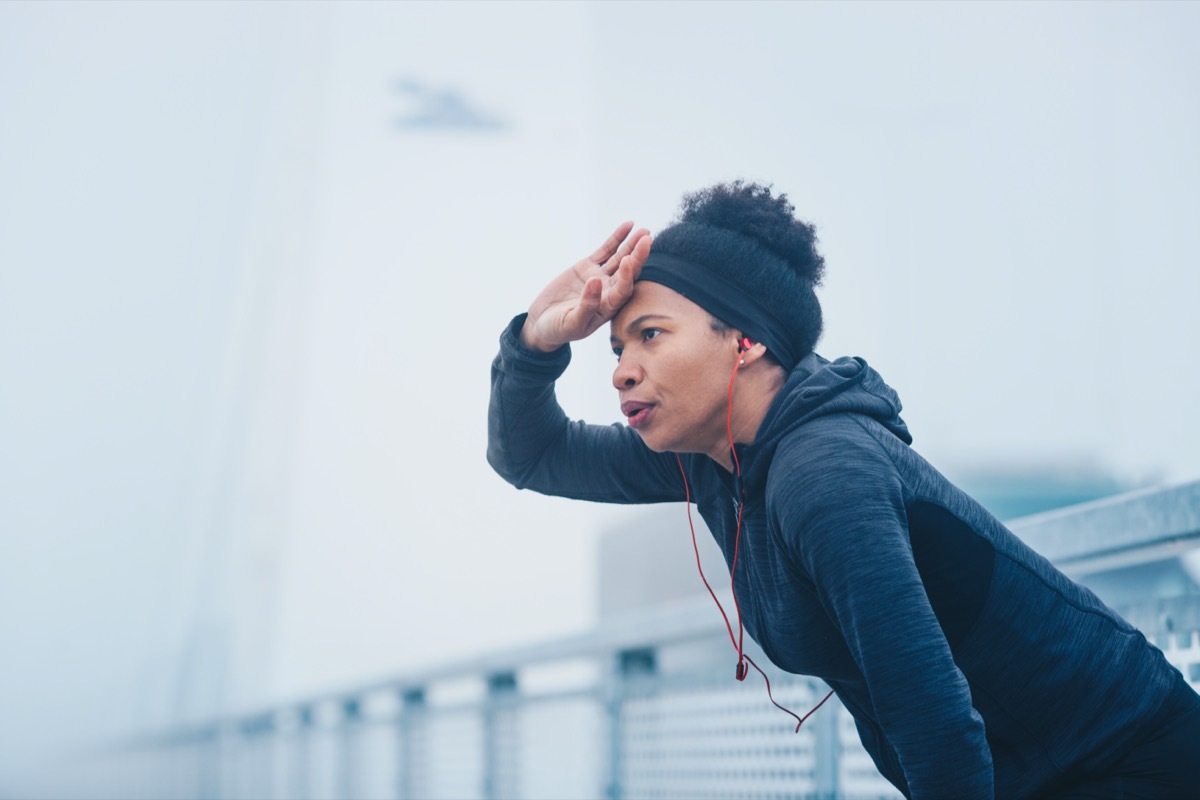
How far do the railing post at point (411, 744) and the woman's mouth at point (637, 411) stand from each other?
8.97 feet

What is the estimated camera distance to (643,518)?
17.9 ft

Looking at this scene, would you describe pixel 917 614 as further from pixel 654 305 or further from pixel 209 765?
pixel 209 765

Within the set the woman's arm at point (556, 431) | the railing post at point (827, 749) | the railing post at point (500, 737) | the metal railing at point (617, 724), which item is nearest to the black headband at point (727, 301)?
the woman's arm at point (556, 431)

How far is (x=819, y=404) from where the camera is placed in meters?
0.98

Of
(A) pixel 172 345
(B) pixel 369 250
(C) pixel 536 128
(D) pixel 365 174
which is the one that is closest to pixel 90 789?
(A) pixel 172 345

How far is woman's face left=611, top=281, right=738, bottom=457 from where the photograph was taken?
3.54 feet

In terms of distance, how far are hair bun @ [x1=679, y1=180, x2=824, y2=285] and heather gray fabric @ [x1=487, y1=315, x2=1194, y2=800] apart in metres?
0.13

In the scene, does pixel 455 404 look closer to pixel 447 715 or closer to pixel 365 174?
pixel 365 174

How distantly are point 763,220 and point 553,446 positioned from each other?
17.0 inches

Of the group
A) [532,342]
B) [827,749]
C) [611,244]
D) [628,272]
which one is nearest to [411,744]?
[827,749]

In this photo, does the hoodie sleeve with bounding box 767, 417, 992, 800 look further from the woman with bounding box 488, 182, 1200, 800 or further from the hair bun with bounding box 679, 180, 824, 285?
the hair bun with bounding box 679, 180, 824, 285

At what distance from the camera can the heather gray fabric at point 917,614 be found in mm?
813

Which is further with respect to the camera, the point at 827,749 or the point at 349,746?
the point at 349,746

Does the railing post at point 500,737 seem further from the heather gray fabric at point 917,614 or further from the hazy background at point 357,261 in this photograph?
the heather gray fabric at point 917,614
